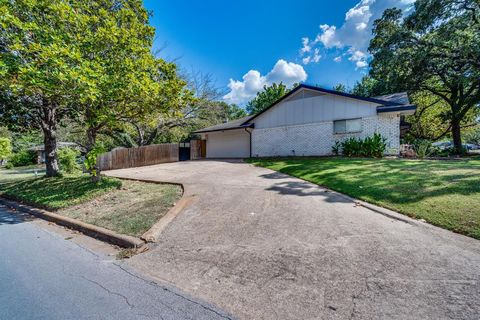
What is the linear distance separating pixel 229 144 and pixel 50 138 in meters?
12.4

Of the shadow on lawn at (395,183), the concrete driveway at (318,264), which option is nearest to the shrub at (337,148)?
the shadow on lawn at (395,183)

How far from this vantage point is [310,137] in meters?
14.6

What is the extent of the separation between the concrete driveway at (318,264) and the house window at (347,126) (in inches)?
385

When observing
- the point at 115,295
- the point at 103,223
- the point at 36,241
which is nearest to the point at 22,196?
the point at 36,241

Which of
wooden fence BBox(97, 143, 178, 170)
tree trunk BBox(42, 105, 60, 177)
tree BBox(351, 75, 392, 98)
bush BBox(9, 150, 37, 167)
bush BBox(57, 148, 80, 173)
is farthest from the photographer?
bush BBox(9, 150, 37, 167)

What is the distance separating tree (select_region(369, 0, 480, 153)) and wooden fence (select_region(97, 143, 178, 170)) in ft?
59.2

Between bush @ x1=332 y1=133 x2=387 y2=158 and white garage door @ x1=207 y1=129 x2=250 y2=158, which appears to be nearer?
bush @ x1=332 y1=133 x2=387 y2=158

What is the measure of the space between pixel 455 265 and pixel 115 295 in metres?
4.14

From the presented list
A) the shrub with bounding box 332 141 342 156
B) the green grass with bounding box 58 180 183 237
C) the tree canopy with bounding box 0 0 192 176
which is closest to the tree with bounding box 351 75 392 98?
the shrub with bounding box 332 141 342 156

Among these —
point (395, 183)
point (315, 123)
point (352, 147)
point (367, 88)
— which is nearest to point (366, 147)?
point (352, 147)

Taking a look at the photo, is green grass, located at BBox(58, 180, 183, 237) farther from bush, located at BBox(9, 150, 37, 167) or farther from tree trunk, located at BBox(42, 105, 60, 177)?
bush, located at BBox(9, 150, 37, 167)

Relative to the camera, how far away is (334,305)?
216 centimetres

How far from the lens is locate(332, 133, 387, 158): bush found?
11.7 meters

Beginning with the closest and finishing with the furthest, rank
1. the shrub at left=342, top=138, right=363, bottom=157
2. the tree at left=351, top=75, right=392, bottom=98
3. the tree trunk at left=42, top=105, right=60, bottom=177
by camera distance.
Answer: the tree trunk at left=42, top=105, right=60, bottom=177 < the shrub at left=342, top=138, right=363, bottom=157 < the tree at left=351, top=75, right=392, bottom=98
